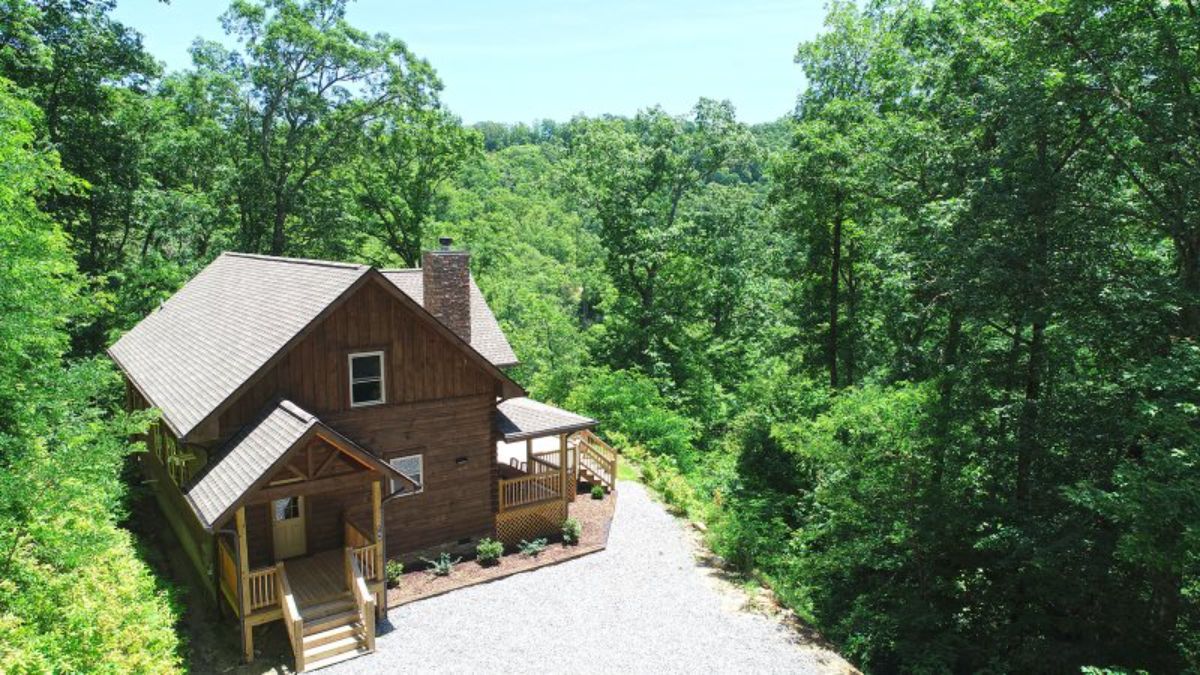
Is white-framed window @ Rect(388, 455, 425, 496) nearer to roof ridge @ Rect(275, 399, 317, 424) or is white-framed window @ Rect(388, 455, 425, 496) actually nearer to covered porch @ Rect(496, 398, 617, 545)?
covered porch @ Rect(496, 398, 617, 545)

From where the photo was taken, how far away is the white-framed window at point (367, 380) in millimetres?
15203

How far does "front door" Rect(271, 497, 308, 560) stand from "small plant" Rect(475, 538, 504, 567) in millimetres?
3847

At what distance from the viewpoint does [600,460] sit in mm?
22125

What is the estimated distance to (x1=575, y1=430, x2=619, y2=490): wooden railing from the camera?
2170 centimetres

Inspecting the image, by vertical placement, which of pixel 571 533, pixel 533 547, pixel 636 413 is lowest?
pixel 533 547

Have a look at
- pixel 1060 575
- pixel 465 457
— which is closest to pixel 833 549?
pixel 1060 575

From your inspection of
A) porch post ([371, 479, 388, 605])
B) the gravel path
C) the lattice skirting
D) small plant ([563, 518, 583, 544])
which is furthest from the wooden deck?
small plant ([563, 518, 583, 544])

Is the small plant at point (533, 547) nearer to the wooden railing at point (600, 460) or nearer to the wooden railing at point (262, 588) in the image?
the wooden railing at point (600, 460)

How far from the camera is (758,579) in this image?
53.8 feet

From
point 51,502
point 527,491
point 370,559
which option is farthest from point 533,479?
point 51,502

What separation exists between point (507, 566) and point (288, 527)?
497 cm

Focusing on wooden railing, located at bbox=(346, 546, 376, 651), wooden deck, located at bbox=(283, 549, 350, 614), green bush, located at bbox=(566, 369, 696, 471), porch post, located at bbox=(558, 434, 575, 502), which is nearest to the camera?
wooden railing, located at bbox=(346, 546, 376, 651)

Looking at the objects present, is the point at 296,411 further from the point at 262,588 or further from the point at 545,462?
the point at 545,462

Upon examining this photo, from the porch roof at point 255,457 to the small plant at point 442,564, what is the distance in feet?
10.9
